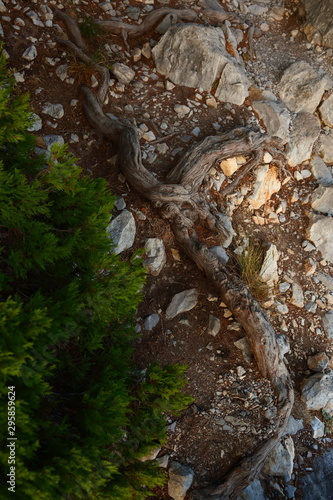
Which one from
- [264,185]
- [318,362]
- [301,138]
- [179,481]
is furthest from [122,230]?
[301,138]

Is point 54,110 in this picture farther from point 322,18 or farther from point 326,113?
point 322,18

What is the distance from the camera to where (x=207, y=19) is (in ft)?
21.4

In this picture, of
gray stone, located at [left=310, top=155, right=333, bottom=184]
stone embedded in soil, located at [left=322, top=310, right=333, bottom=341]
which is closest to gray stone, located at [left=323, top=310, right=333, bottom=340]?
stone embedded in soil, located at [left=322, top=310, right=333, bottom=341]

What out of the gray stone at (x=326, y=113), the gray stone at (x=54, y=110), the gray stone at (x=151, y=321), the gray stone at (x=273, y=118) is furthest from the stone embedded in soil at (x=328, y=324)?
the gray stone at (x=54, y=110)

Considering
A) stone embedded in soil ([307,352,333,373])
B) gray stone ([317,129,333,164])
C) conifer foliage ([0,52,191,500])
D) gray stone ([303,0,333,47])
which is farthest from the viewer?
gray stone ([303,0,333,47])

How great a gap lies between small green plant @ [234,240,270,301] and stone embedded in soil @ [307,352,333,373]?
2.87ft

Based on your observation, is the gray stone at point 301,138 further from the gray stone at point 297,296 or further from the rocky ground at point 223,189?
the gray stone at point 297,296

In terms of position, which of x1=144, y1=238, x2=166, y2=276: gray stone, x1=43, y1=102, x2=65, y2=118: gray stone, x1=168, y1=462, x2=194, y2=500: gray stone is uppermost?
x1=43, y1=102, x2=65, y2=118: gray stone

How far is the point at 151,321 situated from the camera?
4500 millimetres

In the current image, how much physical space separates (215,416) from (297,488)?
1118 mm

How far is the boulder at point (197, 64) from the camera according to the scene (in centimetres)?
593

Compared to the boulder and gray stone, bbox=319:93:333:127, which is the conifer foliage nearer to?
the boulder

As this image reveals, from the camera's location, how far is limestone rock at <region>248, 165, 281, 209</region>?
5648 mm

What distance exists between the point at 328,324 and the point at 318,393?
0.93m
